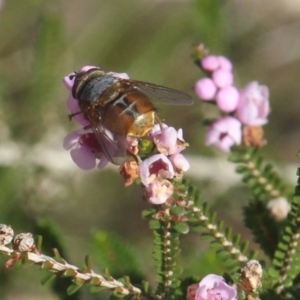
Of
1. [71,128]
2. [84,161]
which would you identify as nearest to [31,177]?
[71,128]

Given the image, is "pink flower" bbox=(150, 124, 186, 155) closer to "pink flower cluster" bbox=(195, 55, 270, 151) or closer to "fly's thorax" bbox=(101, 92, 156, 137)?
"fly's thorax" bbox=(101, 92, 156, 137)

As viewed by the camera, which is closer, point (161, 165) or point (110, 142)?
point (161, 165)

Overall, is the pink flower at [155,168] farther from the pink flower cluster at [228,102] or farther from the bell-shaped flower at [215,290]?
the pink flower cluster at [228,102]

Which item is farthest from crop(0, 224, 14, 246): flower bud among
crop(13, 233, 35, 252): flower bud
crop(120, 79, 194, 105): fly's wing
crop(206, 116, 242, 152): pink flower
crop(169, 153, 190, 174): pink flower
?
crop(206, 116, 242, 152): pink flower

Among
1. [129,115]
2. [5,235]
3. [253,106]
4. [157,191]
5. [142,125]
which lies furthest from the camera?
[253,106]

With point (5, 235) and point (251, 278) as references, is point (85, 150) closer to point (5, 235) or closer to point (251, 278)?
point (5, 235)

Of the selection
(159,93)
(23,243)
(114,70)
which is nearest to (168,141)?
(23,243)

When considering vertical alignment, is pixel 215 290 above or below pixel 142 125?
below

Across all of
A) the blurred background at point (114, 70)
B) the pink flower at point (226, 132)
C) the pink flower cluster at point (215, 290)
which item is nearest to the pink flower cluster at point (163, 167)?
the pink flower cluster at point (215, 290)
